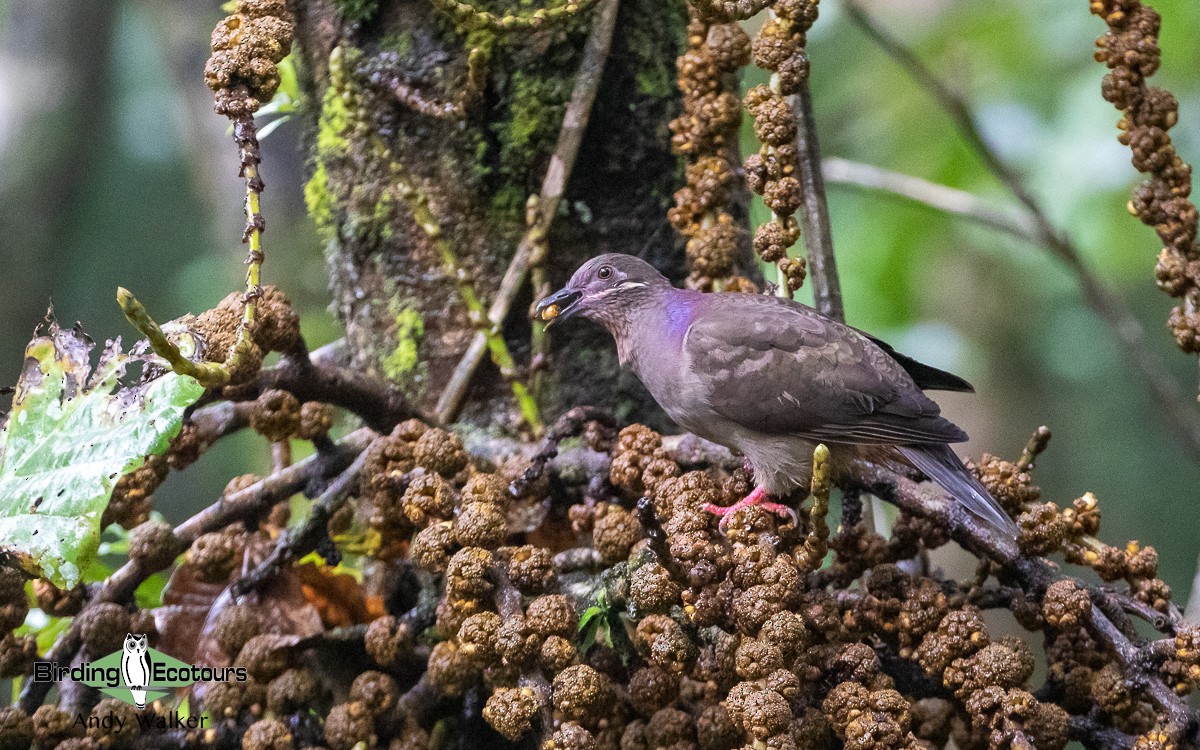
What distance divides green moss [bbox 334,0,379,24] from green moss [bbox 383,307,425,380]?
21.9 inches

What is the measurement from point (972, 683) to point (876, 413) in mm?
878

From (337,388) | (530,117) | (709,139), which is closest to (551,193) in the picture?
(530,117)

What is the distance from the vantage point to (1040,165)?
392 cm

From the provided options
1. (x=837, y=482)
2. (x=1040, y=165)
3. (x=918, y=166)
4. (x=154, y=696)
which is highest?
(x=918, y=166)

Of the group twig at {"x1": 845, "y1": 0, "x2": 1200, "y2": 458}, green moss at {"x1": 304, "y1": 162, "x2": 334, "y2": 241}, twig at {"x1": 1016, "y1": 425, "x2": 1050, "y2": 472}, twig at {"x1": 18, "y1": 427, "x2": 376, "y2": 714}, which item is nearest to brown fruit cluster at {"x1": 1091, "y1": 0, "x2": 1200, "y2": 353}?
twig at {"x1": 1016, "y1": 425, "x2": 1050, "y2": 472}

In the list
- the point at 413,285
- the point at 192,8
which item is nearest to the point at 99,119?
the point at 192,8

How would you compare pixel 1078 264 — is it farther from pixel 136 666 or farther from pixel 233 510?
pixel 136 666

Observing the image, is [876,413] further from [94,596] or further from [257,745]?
[94,596]

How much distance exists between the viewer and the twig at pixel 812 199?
1954 millimetres

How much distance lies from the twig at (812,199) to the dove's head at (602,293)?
13.1 inches

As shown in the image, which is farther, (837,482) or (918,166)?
(918,166)

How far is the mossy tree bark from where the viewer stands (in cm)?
208

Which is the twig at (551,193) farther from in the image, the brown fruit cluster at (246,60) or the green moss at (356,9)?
the brown fruit cluster at (246,60)

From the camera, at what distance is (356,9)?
208 centimetres
